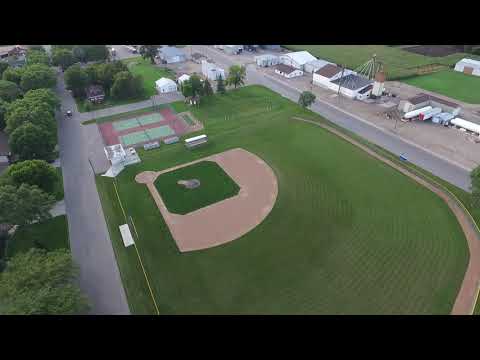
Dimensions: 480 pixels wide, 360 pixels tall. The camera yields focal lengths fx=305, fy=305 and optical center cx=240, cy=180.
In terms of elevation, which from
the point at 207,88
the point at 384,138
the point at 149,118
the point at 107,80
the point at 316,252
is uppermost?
the point at 107,80

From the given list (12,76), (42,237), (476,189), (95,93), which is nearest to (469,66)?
(476,189)

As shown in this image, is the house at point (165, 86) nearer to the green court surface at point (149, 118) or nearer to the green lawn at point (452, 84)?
the green court surface at point (149, 118)

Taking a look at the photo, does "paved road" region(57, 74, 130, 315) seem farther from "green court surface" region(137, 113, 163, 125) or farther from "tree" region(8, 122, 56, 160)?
"green court surface" region(137, 113, 163, 125)

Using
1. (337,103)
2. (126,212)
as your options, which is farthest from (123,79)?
(337,103)

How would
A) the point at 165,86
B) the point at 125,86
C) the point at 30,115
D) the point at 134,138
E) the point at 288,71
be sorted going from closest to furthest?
1. the point at 30,115
2. the point at 134,138
3. the point at 125,86
4. the point at 165,86
5. the point at 288,71

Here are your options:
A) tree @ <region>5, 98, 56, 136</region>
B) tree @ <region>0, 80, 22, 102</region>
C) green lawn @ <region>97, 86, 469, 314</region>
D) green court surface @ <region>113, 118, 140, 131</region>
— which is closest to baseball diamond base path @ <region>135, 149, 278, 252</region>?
green lawn @ <region>97, 86, 469, 314</region>

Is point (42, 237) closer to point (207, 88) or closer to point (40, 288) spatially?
point (40, 288)

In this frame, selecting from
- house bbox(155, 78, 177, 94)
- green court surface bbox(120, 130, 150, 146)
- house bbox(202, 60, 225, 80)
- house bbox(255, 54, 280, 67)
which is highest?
house bbox(255, 54, 280, 67)

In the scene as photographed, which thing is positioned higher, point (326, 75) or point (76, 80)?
point (326, 75)
